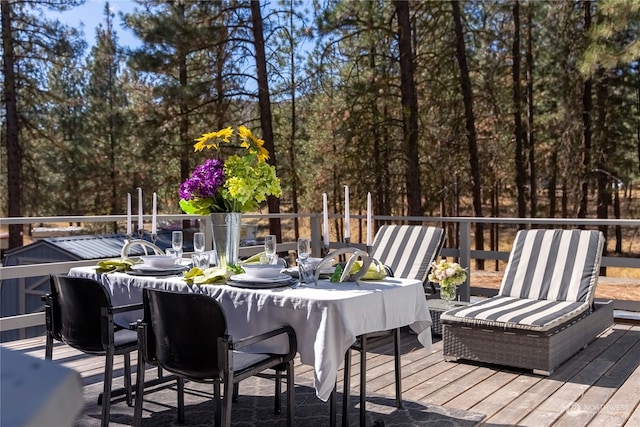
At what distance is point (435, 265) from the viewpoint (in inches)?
202

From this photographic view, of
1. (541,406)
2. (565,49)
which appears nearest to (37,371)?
(541,406)

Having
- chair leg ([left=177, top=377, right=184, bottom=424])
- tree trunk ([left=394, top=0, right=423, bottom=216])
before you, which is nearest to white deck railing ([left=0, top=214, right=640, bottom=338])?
chair leg ([left=177, top=377, right=184, bottom=424])

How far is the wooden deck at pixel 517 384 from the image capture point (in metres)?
3.24

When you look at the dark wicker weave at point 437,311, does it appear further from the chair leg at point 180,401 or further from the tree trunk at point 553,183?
the tree trunk at point 553,183

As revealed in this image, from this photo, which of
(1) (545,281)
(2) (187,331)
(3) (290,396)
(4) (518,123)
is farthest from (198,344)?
(4) (518,123)

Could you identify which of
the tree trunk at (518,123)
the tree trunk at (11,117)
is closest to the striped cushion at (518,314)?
the tree trunk at (518,123)

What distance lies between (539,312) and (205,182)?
250cm

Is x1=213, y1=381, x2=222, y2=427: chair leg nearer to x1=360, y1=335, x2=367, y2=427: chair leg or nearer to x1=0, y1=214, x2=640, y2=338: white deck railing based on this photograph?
x1=360, y1=335, x2=367, y2=427: chair leg

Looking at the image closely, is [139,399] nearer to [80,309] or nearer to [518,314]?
[80,309]

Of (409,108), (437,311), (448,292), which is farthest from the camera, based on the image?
(409,108)

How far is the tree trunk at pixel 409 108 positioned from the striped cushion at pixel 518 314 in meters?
5.16

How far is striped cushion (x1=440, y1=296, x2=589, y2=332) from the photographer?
3941mm

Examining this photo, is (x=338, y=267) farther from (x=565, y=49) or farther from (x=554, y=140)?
(x=554, y=140)

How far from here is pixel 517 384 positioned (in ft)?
12.5
